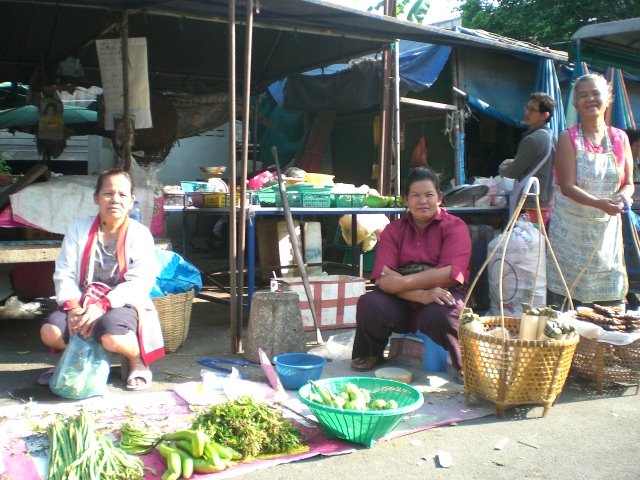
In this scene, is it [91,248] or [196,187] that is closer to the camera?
[91,248]

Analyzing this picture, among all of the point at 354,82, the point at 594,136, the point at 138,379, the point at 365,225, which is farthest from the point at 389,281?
the point at 354,82

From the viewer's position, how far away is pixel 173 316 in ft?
15.7

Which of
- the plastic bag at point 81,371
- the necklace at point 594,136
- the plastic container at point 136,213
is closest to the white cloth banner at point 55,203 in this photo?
the plastic container at point 136,213

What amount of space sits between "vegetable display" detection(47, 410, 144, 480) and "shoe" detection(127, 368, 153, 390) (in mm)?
1078

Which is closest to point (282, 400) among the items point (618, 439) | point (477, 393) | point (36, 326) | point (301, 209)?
point (477, 393)

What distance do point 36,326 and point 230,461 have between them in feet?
10.9

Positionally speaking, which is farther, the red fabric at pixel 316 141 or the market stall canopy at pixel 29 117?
the red fabric at pixel 316 141

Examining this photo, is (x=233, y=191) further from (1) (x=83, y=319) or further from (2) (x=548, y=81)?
(2) (x=548, y=81)

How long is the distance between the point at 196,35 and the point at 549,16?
1191 centimetres

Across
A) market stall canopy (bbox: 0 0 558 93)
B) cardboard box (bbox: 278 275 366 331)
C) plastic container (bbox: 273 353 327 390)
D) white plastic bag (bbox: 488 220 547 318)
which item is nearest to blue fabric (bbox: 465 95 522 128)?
market stall canopy (bbox: 0 0 558 93)

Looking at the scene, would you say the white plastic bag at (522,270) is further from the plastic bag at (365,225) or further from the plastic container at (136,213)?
the plastic container at (136,213)

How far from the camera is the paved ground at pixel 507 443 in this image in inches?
116

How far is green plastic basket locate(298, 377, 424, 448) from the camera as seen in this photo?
296 cm

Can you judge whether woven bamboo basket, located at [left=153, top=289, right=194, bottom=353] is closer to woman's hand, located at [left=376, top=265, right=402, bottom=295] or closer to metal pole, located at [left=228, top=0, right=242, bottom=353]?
metal pole, located at [left=228, top=0, right=242, bottom=353]
